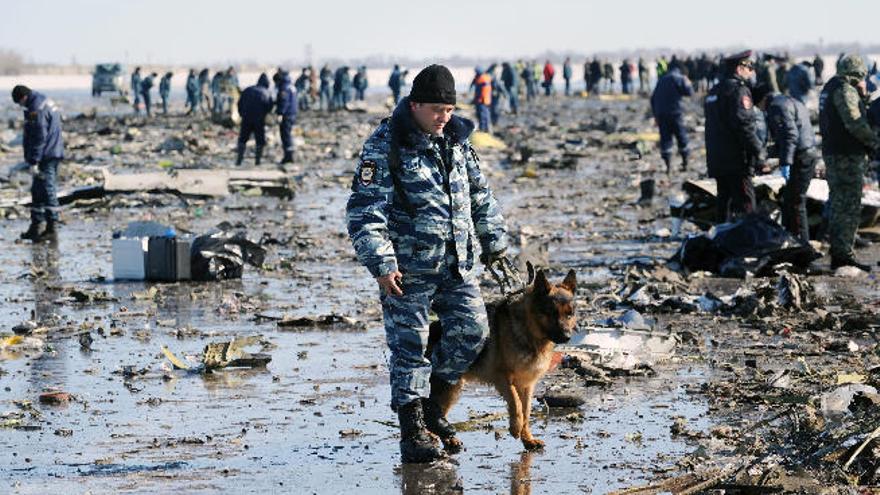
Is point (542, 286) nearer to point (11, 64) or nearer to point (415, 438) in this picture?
point (415, 438)

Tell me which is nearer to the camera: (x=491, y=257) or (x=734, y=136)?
(x=491, y=257)

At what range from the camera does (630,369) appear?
8.78 metres

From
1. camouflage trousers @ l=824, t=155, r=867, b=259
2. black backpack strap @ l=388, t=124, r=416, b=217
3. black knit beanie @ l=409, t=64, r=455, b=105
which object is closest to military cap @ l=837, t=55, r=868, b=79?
camouflage trousers @ l=824, t=155, r=867, b=259

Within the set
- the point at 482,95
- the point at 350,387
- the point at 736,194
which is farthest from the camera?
the point at 482,95

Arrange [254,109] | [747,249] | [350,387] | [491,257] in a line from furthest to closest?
[254,109], [747,249], [350,387], [491,257]

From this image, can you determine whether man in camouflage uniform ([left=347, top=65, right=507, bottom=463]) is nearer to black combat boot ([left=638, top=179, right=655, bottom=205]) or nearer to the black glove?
the black glove

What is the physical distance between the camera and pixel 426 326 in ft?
21.8

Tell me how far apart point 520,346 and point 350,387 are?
203 centimetres

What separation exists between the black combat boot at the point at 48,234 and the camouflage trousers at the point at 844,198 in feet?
28.6

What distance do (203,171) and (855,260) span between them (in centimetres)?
1146

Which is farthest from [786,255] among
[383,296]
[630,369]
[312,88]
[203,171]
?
[312,88]

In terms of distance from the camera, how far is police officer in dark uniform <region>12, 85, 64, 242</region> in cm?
1638

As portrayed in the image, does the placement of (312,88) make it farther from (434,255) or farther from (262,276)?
(434,255)

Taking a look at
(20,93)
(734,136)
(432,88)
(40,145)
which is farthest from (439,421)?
(20,93)
